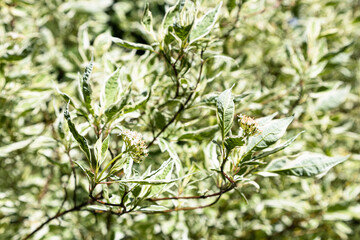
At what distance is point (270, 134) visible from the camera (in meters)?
0.61

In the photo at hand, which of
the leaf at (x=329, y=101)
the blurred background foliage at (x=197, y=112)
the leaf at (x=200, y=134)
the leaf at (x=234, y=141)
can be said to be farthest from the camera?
the leaf at (x=329, y=101)

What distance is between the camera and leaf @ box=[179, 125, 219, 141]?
0.80m

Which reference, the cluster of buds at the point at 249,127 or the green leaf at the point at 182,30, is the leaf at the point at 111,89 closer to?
the green leaf at the point at 182,30

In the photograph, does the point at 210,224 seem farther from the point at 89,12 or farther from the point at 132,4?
the point at 132,4

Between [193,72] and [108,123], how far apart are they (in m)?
0.36

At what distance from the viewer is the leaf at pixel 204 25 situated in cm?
70

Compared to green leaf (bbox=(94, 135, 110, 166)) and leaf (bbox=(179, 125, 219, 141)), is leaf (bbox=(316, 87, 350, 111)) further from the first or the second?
green leaf (bbox=(94, 135, 110, 166))

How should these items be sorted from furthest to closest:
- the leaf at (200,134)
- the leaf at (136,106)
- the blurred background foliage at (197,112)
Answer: the blurred background foliage at (197,112) < the leaf at (200,134) < the leaf at (136,106)

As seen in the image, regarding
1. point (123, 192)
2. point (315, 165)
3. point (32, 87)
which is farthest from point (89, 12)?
point (315, 165)

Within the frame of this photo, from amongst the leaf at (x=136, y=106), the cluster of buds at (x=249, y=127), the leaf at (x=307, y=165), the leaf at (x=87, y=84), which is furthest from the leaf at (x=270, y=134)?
the leaf at (x=87, y=84)

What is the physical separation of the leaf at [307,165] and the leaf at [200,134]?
166 millimetres

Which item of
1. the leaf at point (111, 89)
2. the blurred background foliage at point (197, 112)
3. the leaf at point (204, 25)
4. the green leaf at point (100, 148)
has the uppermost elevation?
the leaf at point (204, 25)

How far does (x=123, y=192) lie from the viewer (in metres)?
0.63

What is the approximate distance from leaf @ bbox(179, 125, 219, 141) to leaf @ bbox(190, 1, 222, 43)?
0.75 ft
